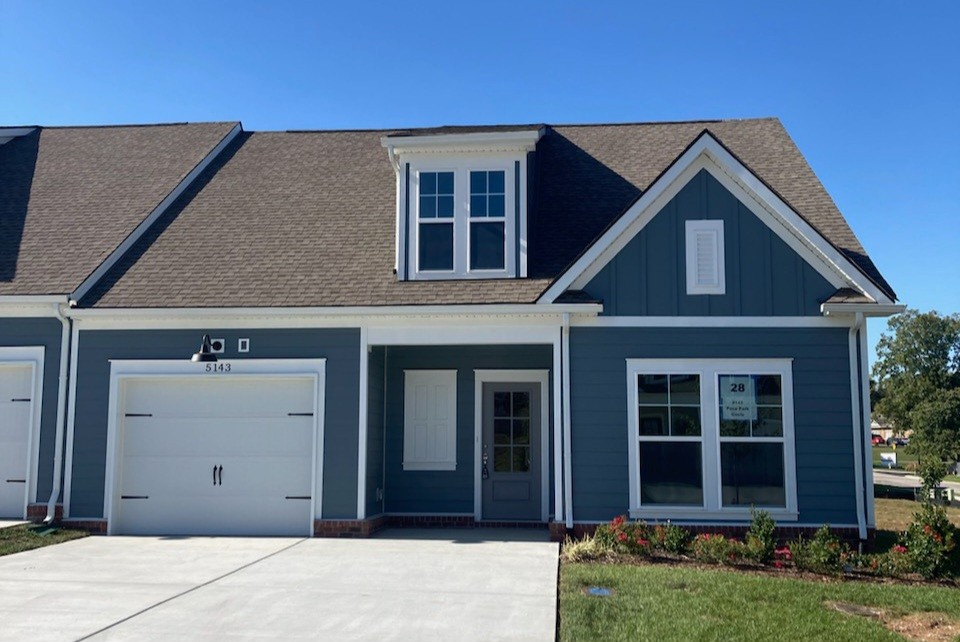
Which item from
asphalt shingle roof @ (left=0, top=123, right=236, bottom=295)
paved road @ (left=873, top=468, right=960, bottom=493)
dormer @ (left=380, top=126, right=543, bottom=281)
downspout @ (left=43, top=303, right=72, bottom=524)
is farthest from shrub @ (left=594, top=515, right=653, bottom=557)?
paved road @ (left=873, top=468, right=960, bottom=493)

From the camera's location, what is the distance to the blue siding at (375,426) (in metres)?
12.4

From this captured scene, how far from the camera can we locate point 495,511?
13344 millimetres

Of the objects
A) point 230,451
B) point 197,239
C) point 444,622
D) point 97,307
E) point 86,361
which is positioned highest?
point 197,239

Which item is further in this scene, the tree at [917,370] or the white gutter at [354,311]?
the tree at [917,370]

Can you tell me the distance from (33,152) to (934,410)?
5580 centimetres

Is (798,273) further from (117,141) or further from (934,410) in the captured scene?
(934,410)

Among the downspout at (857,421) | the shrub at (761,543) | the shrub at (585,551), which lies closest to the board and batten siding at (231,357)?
the shrub at (585,551)

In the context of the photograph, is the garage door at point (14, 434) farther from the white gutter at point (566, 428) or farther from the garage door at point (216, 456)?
the white gutter at point (566, 428)

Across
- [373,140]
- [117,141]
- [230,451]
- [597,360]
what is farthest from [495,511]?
[117,141]

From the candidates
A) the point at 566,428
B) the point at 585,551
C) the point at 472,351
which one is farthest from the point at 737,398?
the point at 472,351

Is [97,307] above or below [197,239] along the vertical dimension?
below

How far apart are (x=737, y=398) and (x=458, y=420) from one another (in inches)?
171

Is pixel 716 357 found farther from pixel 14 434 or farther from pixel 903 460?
pixel 903 460

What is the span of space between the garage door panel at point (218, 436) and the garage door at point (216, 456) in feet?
0.05
